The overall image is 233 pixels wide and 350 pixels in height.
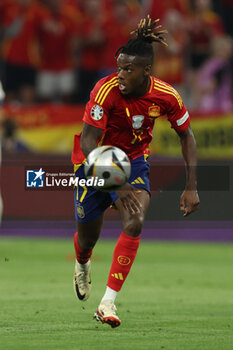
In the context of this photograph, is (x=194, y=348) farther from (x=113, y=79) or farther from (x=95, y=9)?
(x=95, y=9)

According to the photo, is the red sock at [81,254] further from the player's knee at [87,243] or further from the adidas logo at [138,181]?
the adidas logo at [138,181]

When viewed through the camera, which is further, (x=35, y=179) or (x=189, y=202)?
(x=35, y=179)

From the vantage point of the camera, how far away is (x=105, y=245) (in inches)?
613

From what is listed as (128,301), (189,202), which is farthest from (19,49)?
(189,202)

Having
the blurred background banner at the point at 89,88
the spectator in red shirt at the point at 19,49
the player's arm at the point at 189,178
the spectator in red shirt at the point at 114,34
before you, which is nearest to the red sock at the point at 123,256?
the player's arm at the point at 189,178

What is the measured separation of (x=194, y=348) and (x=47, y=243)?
9880 mm

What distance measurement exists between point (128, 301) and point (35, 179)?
67.1 inches

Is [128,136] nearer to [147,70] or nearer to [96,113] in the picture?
[96,113]

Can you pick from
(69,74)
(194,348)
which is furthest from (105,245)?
(194,348)

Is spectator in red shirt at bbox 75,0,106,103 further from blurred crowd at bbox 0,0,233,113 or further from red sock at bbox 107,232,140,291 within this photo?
red sock at bbox 107,232,140,291

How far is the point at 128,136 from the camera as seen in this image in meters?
7.53

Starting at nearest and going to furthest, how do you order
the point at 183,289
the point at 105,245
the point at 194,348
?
the point at 194,348 → the point at 183,289 → the point at 105,245

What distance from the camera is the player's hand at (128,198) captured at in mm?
6742

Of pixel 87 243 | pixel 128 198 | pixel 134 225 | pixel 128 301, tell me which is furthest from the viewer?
pixel 128 301
